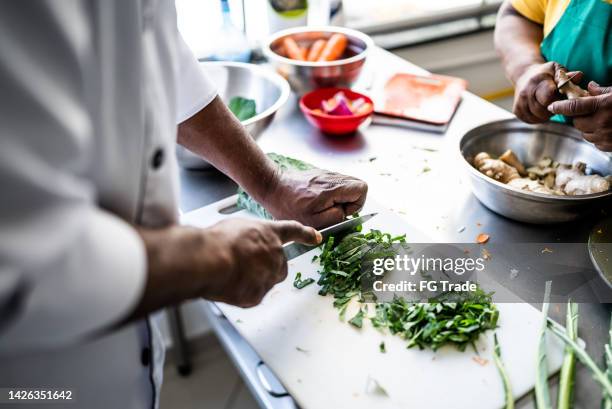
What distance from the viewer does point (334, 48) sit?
1483 millimetres

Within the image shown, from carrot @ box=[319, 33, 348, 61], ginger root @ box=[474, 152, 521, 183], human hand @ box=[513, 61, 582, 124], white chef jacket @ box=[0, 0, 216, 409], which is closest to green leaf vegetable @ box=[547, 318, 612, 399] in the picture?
ginger root @ box=[474, 152, 521, 183]

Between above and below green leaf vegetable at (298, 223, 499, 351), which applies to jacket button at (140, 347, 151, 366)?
above

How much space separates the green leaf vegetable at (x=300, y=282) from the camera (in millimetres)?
880

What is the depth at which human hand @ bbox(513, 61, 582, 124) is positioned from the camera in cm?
102

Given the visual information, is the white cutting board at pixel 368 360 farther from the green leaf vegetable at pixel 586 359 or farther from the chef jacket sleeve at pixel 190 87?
the chef jacket sleeve at pixel 190 87

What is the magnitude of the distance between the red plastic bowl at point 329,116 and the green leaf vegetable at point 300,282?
0.51m

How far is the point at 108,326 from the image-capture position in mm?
477

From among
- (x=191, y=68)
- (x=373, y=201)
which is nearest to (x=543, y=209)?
(x=373, y=201)

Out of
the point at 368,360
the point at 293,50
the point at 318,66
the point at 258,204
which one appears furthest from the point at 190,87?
the point at 293,50

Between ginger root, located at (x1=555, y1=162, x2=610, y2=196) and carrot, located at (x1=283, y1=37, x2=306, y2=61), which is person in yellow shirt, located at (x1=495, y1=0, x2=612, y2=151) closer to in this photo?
ginger root, located at (x1=555, y1=162, x2=610, y2=196)

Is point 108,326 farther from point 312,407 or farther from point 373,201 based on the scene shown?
point 373,201

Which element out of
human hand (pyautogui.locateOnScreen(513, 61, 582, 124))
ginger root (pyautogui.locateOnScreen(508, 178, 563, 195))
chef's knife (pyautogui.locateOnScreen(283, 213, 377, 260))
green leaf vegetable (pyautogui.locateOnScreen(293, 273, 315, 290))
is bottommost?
green leaf vegetable (pyautogui.locateOnScreen(293, 273, 315, 290))

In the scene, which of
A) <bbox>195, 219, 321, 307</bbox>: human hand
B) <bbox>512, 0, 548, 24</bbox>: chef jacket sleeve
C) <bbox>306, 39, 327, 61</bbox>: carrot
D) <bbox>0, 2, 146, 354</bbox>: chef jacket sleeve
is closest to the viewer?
<bbox>0, 2, 146, 354</bbox>: chef jacket sleeve

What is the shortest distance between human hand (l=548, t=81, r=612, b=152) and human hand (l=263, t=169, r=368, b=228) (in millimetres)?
409
